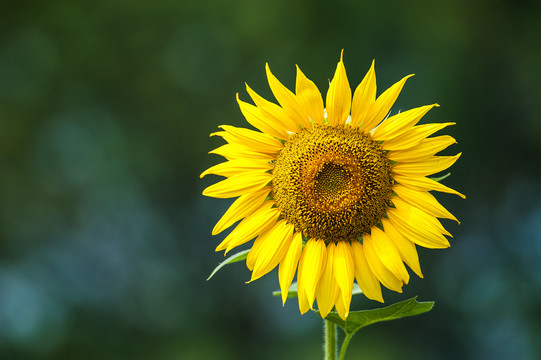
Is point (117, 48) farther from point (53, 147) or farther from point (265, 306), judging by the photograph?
point (265, 306)

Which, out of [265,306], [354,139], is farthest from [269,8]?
[354,139]

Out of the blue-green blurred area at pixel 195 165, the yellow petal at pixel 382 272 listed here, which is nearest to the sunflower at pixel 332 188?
the yellow petal at pixel 382 272

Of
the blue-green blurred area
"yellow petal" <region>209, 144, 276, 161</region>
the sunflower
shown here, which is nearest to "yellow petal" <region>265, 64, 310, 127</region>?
the sunflower

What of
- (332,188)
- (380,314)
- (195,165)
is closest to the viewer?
(380,314)

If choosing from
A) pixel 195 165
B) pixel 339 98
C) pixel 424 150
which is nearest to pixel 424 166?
pixel 424 150

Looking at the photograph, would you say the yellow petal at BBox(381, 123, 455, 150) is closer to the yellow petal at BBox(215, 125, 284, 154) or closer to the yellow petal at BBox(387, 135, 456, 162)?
the yellow petal at BBox(387, 135, 456, 162)

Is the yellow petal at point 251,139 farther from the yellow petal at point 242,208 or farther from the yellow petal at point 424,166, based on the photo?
the yellow petal at point 424,166

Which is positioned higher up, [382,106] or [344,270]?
[382,106]

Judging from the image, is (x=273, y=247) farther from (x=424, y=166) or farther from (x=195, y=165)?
(x=195, y=165)
